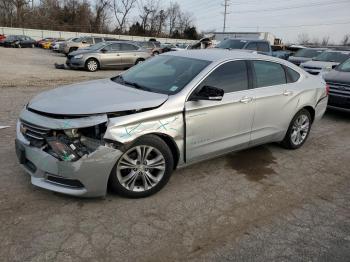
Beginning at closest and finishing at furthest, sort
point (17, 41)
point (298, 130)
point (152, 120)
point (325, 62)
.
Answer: point (152, 120) < point (298, 130) < point (325, 62) < point (17, 41)

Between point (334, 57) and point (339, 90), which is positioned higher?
point (334, 57)

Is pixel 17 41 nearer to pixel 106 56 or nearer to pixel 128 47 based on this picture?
pixel 128 47

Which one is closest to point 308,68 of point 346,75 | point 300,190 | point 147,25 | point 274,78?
point 346,75

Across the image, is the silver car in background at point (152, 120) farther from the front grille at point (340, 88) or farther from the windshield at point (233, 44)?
the windshield at point (233, 44)

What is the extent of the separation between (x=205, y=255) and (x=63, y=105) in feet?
6.77

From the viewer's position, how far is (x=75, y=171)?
3.29 meters

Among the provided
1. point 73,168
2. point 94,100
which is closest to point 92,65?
point 94,100

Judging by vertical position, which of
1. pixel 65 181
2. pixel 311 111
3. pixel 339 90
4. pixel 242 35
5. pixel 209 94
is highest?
pixel 242 35

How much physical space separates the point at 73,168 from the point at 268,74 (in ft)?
10.4

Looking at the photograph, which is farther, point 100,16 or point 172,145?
point 100,16

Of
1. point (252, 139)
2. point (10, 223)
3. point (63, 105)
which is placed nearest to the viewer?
point (10, 223)

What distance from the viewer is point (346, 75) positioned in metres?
8.23

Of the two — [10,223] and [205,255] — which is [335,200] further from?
[10,223]

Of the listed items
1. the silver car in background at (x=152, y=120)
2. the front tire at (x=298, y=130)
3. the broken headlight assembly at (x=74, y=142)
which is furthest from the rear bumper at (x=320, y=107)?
the broken headlight assembly at (x=74, y=142)
